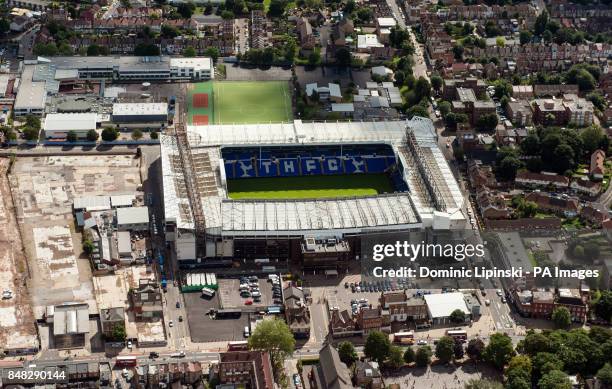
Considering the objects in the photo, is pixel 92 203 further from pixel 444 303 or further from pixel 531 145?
pixel 531 145

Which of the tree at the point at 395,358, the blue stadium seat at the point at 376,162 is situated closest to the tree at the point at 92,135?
the blue stadium seat at the point at 376,162

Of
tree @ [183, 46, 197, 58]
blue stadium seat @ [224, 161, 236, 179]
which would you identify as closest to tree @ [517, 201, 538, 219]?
blue stadium seat @ [224, 161, 236, 179]

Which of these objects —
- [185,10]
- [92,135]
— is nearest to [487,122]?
[92,135]

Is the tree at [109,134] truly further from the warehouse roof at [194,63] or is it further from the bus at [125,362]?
the bus at [125,362]

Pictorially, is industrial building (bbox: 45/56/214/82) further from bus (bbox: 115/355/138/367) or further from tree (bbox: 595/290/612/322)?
tree (bbox: 595/290/612/322)

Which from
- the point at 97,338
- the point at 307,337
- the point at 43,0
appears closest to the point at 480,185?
the point at 307,337

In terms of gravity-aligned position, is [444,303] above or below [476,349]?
above
